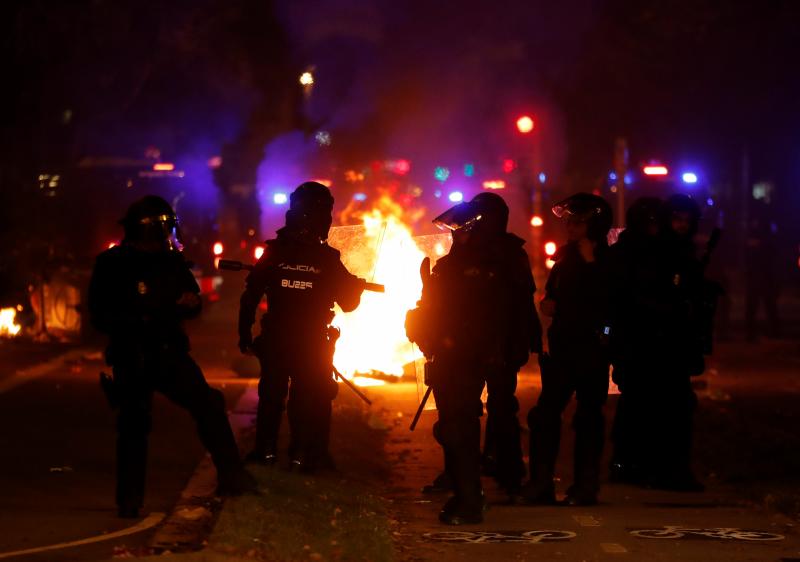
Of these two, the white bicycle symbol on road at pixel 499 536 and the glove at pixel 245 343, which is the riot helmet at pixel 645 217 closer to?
the white bicycle symbol on road at pixel 499 536

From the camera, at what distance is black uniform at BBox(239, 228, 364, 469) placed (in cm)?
891

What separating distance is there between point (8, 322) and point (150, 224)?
42.3 ft

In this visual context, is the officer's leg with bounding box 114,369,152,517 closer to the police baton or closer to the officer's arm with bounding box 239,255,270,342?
the officer's arm with bounding box 239,255,270,342

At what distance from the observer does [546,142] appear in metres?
28.0

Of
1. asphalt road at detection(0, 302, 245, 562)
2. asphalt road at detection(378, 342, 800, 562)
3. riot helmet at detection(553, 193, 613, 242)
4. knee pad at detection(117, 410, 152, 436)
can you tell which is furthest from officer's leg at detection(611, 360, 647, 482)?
knee pad at detection(117, 410, 152, 436)

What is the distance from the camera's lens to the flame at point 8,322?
1942 cm

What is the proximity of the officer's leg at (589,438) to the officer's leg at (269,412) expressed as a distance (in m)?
2.04

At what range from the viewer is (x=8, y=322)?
64.1 ft

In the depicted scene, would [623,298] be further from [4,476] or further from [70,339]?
[70,339]

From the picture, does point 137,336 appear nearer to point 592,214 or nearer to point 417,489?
point 417,489

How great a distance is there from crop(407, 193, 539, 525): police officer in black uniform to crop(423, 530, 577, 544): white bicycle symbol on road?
0.70 ft

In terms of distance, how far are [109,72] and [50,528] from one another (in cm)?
2047

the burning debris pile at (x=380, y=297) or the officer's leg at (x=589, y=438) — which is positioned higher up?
the burning debris pile at (x=380, y=297)

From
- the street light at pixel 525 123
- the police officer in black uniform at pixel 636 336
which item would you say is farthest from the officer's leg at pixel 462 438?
the street light at pixel 525 123
